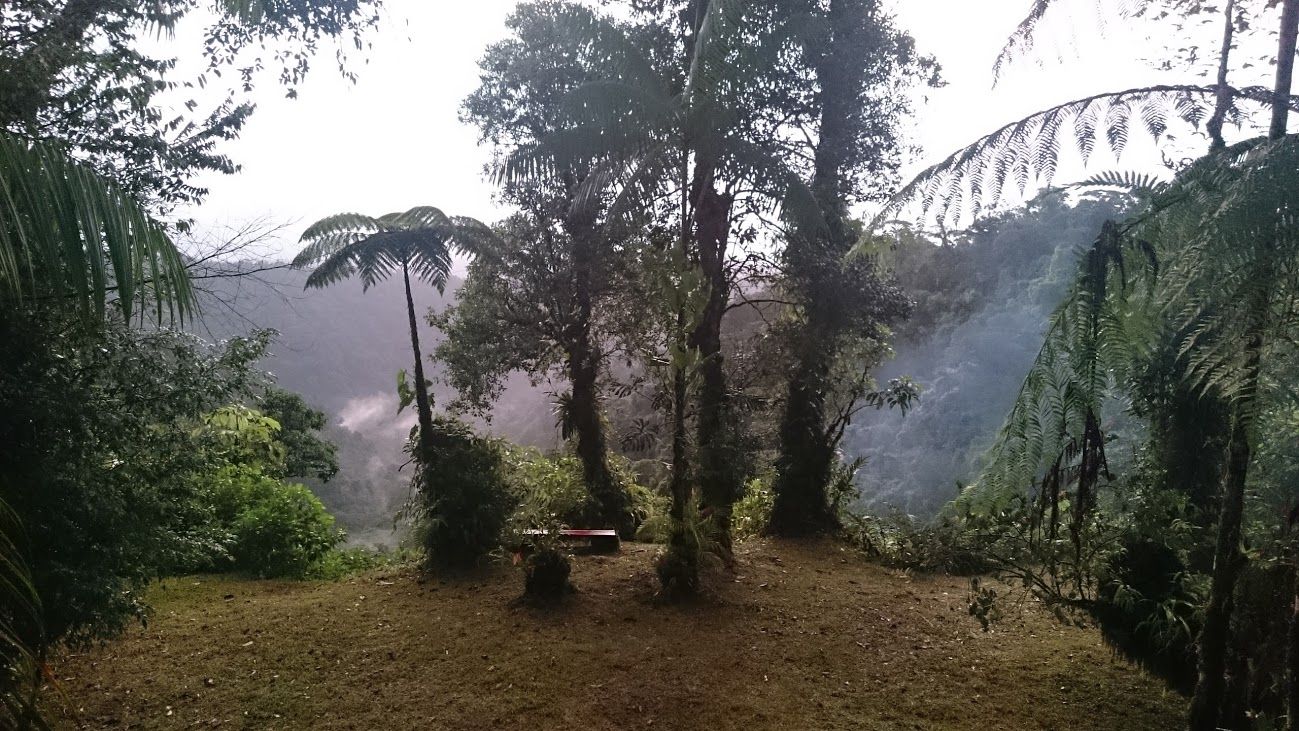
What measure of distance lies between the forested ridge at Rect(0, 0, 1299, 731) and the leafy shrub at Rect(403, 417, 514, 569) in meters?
0.03

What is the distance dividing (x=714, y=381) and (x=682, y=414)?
1.66m

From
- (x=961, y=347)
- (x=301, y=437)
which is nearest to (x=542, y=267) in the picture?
(x=961, y=347)

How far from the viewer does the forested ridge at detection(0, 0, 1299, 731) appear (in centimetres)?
227

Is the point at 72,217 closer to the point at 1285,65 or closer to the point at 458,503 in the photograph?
the point at 1285,65

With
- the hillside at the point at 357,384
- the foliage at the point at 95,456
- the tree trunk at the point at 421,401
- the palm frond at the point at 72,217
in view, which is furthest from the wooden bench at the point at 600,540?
the hillside at the point at 357,384

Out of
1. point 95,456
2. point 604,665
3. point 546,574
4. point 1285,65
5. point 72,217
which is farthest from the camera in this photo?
point 546,574

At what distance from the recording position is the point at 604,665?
3541mm

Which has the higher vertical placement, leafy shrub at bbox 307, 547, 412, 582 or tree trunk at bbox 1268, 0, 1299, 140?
tree trunk at bbox 1268, 0, 1299, 140

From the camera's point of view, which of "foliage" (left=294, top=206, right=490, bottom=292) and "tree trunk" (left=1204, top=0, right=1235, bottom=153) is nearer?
"tree trunk" (left=1204, top=0, right=1235, bottom=153)

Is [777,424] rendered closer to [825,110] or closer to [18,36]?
[825,110]

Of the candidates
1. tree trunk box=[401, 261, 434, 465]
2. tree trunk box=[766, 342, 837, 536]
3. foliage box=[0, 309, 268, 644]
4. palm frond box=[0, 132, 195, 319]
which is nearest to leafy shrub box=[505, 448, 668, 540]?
tree trunk box=[401, 261, 434, 465]

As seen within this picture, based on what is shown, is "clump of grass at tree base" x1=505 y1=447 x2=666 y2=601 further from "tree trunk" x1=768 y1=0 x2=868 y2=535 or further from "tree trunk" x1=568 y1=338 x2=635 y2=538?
"tree trunk" x1=768 y1=0 x2=868 y2=535

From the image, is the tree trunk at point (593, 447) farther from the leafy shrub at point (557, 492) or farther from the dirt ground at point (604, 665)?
the dirt ground at point (604, 665)

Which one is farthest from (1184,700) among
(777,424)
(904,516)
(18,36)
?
(18,36)
